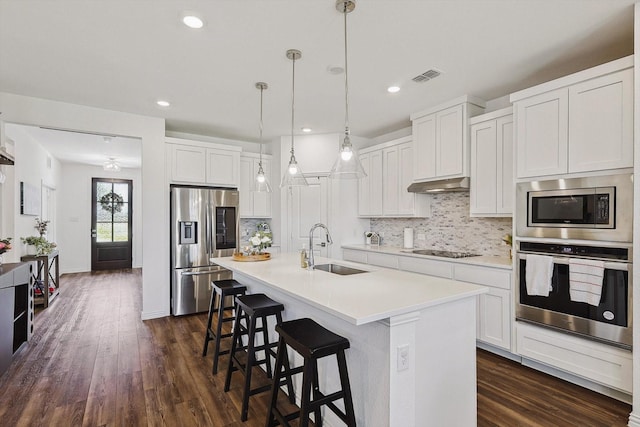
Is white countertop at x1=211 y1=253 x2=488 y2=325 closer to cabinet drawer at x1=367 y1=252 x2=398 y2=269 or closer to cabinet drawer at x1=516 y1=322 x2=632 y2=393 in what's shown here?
cabinet drawer at x1=516 y1=322 x2=632 y2=393

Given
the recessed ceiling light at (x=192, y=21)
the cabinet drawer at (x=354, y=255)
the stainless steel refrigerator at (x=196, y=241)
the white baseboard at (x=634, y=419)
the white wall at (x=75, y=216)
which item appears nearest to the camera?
the white baseboard at (x=634, y=419)

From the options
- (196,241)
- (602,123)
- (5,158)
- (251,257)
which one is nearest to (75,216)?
(196,241)

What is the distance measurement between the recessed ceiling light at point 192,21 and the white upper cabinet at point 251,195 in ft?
10.0

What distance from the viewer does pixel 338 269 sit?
287 centimetres

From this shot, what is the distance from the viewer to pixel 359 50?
8.54 ft

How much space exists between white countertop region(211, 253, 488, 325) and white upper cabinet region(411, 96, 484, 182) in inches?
70.1

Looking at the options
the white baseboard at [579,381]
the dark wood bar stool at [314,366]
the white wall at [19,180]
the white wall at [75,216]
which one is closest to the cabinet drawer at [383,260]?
the white baseboard at [579,381]

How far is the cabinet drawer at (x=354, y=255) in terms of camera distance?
468 centimetres

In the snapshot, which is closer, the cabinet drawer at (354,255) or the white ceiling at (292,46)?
the white ceiling at (292,46)

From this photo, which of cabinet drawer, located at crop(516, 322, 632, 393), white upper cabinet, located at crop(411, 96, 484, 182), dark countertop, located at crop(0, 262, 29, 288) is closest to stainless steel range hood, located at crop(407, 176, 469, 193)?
white upper cabinet, located at crop(411, 96, 484, 182)

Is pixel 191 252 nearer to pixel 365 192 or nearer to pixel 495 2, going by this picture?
pixel 365 192

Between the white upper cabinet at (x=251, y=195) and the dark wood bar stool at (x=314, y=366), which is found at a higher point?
the white upper cabinet at (x=251, y=195)

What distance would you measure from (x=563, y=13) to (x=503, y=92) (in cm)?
140

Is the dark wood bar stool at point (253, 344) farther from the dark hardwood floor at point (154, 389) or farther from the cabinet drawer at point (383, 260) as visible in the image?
the cabinet drawer at point (383, 260)
